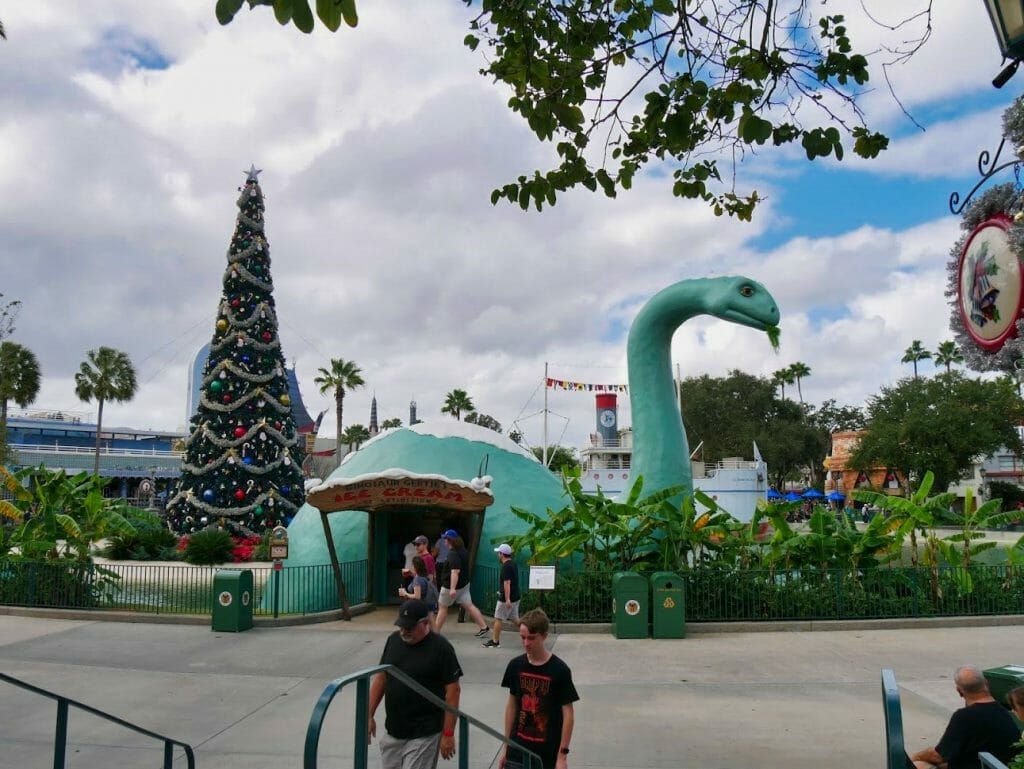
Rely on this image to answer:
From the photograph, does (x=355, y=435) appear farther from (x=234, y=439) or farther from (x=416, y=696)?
(x=416, y=696)

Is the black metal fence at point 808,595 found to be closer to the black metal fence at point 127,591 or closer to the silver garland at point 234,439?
the black metal fence at point 127,591

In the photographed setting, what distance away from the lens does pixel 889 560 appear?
13.0 meters

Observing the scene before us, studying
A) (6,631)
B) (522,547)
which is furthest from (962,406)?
(6,631)

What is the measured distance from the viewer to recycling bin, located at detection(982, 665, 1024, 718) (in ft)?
19.7

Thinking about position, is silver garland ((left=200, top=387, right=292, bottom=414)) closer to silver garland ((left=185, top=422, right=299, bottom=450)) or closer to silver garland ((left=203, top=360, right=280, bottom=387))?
silver garland ((left=203, top=360, right=280, bottom=387))

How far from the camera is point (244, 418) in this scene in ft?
86.5

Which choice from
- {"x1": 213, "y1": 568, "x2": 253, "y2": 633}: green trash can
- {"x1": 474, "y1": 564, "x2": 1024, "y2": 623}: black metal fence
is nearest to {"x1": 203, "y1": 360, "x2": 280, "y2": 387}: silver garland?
{"x1": 213, "y1": 568, "x2": 253, "y2": 633}: green trash can

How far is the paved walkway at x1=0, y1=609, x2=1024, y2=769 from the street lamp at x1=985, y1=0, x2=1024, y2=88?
5.02m

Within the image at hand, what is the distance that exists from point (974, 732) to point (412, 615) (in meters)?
3.22

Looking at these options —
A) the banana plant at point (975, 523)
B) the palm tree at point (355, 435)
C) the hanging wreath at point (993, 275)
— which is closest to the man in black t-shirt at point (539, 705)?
the hanging wreath at point (993, 275)

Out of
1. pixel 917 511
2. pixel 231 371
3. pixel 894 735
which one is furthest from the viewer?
pixel 231 371

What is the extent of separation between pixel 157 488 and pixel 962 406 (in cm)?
5448

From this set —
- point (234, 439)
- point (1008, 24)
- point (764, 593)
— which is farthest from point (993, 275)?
point (234, 439)

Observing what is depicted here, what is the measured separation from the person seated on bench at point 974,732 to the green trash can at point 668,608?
6.63 metres
